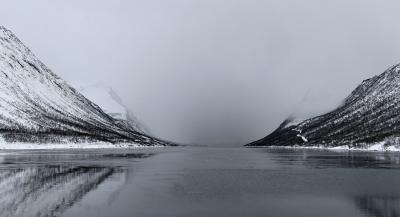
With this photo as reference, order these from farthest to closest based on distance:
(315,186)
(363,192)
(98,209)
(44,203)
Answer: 1. (315,186)
2. (363,192)
3. (44,203)
4. (98,209)

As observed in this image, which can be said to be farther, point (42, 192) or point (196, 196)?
point (42, 192)

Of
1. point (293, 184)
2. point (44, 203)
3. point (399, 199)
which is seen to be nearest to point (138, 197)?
point (44, 203)

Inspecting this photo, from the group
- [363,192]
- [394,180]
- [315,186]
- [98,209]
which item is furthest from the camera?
[394,180]

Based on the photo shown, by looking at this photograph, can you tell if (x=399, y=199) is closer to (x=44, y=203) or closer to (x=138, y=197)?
(x=138, y=197)

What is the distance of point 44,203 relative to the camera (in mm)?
45062

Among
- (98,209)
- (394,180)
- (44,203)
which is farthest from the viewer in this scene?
(394,180)

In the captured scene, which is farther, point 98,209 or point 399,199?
point 399,199

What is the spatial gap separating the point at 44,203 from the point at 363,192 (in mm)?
35064

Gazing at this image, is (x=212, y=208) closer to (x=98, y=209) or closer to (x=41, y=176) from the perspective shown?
(x=98, y=209)

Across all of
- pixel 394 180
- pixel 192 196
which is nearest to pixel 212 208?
pixel 192 196

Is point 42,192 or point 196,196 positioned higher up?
point 42,192

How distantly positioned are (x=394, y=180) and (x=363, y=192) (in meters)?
15.7

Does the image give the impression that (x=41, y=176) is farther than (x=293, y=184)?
Yes

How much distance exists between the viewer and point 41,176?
7112 centimetres
